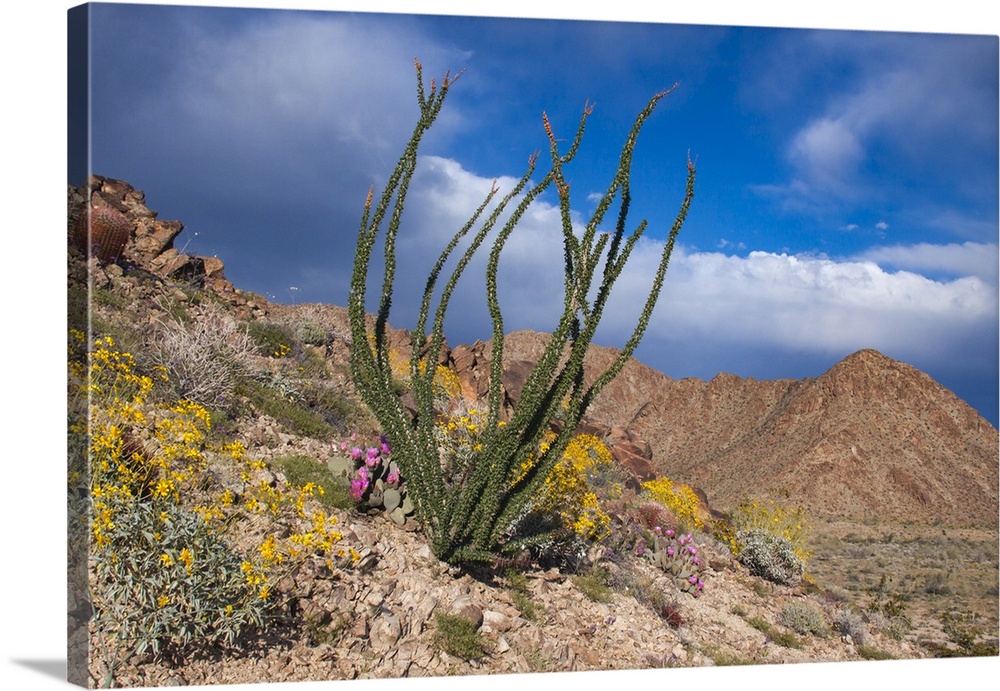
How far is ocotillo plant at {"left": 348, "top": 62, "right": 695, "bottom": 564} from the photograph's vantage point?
556 centimetres

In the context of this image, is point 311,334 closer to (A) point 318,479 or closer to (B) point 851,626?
(A) point 318,479

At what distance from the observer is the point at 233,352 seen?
301 inches

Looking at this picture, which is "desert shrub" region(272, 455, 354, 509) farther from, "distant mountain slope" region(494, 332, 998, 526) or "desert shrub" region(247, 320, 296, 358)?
"distant mountain slope" region(494, 332, 998, 526)

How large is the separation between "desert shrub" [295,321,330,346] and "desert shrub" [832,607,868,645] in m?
6.85

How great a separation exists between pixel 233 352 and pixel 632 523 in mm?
4318

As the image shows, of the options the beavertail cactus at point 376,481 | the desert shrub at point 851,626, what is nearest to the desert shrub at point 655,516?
the desert shrub at point 851,626

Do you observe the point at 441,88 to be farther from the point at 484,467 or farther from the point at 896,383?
the point at 896,383

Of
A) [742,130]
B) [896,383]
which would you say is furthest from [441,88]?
[896,383]

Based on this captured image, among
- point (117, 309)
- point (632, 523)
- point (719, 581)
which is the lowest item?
point (719, 581)

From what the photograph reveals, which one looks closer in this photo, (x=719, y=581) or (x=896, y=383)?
(x=719, y=581)

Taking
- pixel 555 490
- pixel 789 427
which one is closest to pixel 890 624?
pixel 555 490

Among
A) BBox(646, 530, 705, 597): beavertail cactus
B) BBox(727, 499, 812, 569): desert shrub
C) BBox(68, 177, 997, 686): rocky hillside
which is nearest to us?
BBox(68, 177, 997, 686): rocky hillside

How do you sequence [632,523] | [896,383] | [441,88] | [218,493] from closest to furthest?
[218,493]
[441,88]
[632,523]
[896,383]

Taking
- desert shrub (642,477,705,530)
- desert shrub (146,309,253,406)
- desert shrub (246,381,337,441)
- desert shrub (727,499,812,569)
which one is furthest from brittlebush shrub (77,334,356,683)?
desert shrub (727,499,812,569)
